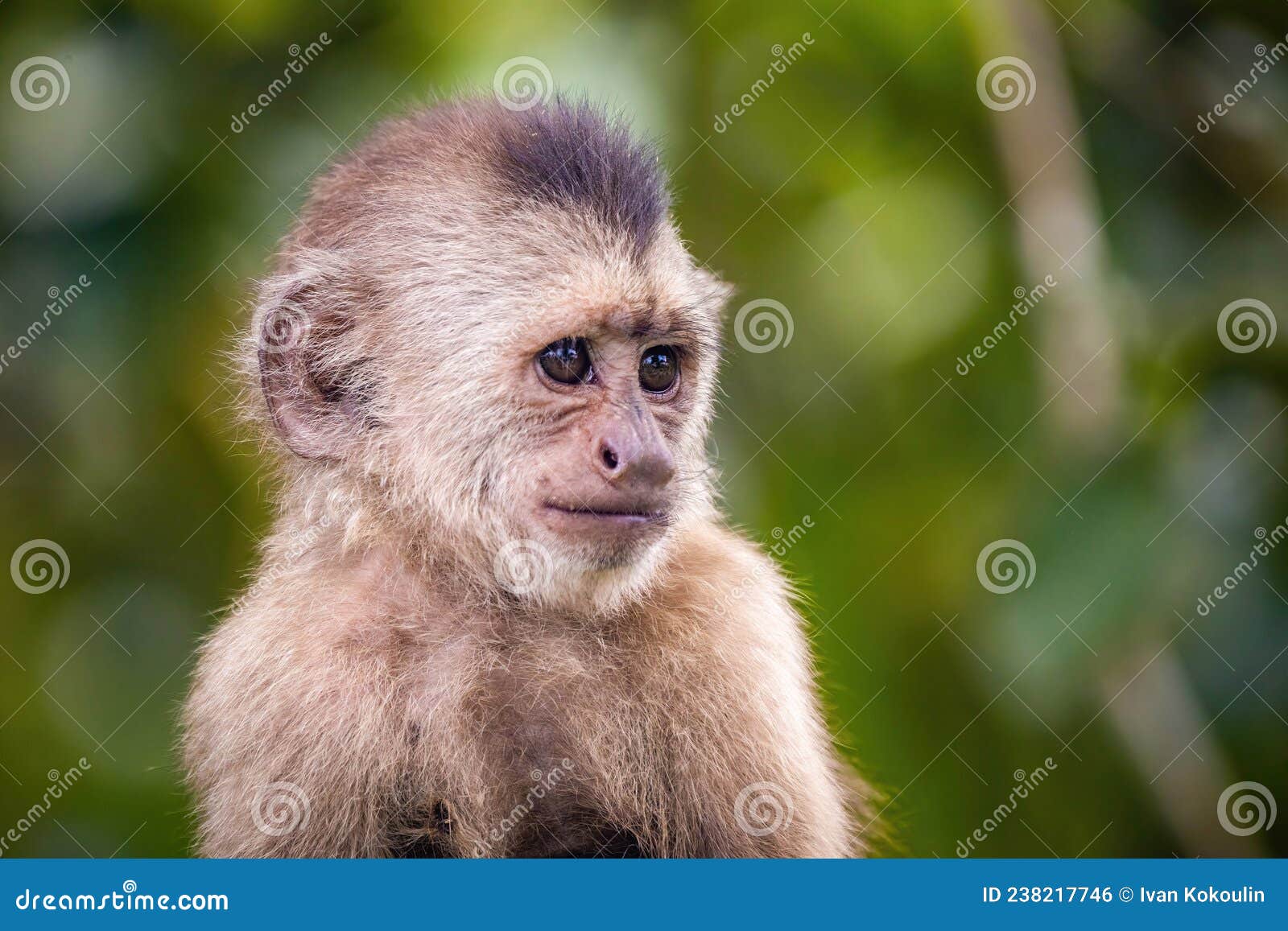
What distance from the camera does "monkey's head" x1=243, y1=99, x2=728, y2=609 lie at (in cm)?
324

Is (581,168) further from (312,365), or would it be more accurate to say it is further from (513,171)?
(312,365)

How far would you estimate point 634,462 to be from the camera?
10.3ft

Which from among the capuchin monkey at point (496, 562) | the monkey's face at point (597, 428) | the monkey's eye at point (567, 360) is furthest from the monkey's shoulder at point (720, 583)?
the monkey's eye at point (567, 360)

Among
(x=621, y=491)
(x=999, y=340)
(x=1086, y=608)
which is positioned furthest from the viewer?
(x=999, y=340)

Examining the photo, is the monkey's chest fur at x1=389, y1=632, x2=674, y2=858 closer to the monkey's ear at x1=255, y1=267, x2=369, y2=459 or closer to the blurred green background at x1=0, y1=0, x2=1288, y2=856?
the monkey's ear at x1=255, y1=267, x2=369, y2=459

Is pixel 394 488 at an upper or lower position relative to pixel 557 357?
lower

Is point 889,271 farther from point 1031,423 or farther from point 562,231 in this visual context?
point 562,231

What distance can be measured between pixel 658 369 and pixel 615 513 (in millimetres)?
517

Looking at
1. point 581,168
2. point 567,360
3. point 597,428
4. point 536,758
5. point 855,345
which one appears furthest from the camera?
point 855,345

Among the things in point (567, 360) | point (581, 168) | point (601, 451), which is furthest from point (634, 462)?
point (581, 168)

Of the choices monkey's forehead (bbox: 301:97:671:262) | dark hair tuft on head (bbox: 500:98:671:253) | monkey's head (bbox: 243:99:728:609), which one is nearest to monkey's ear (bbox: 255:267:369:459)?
monkey's head (bbox: 243:99:728:609)

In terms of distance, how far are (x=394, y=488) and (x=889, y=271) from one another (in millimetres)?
2206

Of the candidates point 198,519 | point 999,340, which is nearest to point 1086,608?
point 999,340

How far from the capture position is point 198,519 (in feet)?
15.7
